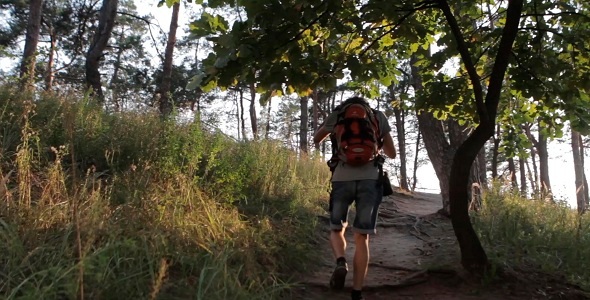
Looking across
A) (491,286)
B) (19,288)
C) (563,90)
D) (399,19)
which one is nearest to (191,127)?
(399,19)

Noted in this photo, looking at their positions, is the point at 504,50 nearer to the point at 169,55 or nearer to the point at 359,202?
the point at 359,202

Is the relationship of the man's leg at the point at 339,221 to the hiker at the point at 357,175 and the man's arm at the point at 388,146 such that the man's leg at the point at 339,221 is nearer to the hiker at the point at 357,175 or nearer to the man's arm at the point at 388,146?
the hiker at the point at 357,175

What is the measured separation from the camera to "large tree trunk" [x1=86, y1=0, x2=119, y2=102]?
9875 mm

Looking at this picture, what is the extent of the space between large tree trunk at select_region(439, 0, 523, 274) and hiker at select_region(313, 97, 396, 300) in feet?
2.97

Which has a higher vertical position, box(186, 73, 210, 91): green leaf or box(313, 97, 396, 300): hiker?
box(186, 73, 210, 91): green leaf

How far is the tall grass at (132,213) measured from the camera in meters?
2.78

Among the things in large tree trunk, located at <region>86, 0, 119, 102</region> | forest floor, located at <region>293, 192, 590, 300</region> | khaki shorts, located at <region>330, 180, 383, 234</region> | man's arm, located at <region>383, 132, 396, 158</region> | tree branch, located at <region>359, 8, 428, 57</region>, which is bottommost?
forest floor, located at <region>293, 192, 590, 300</region>

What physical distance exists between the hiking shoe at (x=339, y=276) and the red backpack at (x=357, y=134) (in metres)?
0.90

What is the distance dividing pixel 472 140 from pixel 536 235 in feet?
6.28

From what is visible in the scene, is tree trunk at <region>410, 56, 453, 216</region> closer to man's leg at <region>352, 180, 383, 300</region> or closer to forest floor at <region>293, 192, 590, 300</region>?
forest floor at <region>293, 192, 590, 300</region>

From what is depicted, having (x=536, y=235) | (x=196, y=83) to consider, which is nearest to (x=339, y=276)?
(x=196, y=83)

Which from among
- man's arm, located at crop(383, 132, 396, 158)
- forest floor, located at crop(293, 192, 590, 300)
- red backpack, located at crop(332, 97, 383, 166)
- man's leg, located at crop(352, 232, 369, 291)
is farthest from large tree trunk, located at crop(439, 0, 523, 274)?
man's leg, located at crop(352, 232, 369, 291)

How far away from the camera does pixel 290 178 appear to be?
292 inches

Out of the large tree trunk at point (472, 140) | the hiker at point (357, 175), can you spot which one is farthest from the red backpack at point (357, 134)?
the large tree trunk at point (472, 140)
